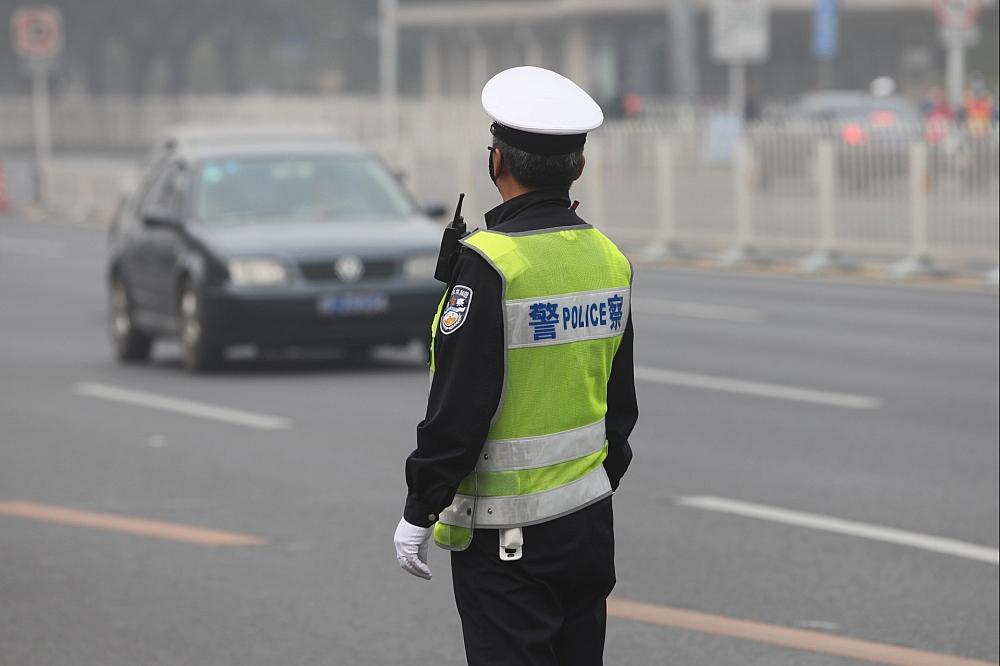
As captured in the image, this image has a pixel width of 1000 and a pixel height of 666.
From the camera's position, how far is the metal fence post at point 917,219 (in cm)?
2131

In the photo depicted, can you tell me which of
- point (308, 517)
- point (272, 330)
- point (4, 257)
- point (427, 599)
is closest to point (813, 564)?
point (427, 599)

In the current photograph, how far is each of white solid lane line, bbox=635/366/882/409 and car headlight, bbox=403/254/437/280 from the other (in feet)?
5.17

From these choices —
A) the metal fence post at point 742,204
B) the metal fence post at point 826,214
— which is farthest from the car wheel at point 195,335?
the metal fence post at point 742,204

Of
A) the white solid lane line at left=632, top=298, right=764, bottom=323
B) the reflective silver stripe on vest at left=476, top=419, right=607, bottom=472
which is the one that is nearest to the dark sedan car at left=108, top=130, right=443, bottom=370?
the white solid lane line at left=632, top=298, right=764, bottom=323

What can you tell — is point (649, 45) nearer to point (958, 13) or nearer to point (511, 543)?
point (958, 13)

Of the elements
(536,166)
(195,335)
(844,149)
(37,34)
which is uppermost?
(37,34)

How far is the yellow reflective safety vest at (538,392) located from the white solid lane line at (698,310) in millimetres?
13781

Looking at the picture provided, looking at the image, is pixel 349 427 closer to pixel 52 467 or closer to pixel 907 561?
pixel 52 467

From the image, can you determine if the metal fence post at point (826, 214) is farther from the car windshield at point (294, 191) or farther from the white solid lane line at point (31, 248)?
the white solid lane line at point (31, 248)

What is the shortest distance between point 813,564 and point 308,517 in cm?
223

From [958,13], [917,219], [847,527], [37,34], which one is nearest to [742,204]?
[917,219]

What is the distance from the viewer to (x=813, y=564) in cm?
787

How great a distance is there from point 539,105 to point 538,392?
56 centimetres

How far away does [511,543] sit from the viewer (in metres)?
4.03
